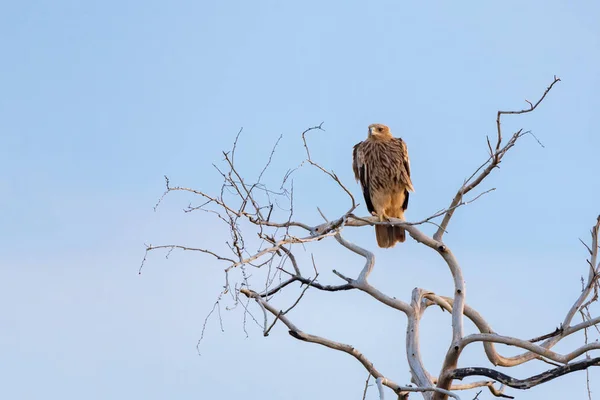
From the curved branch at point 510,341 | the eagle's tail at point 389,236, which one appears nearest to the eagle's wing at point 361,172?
the eagle's tail at point 389,236

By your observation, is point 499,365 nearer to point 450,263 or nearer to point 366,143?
point 450,263

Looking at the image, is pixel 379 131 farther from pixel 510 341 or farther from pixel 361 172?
pixel 510 341

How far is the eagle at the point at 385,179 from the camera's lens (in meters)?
7.11

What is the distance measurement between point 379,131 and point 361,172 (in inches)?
16.5

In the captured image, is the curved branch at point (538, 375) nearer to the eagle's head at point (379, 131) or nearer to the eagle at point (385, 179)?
the eagle at point (385, 179)

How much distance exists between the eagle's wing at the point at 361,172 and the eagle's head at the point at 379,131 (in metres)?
0.13

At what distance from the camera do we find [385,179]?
7.13m

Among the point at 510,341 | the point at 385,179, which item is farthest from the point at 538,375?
the point at 385,179

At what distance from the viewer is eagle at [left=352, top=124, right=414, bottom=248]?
7105 mm

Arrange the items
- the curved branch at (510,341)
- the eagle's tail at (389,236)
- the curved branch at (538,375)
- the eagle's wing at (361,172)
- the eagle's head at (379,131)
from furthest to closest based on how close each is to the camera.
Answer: the eagle's head at (379,131) → the eagle's wing at (361,172) → the eagle's tail at (389,236) → the curved branch at (510,341) → the curved branch at (538,375)

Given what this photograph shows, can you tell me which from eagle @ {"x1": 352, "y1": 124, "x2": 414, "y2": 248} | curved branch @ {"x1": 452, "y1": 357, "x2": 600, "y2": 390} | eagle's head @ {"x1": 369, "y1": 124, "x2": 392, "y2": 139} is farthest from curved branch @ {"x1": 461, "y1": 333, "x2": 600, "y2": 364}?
eagle's head @ {"x1": 369, "y1": 124, "x2": 392, "y2": 139}

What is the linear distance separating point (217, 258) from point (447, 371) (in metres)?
1.53

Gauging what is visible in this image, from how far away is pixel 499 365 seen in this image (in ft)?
18.0

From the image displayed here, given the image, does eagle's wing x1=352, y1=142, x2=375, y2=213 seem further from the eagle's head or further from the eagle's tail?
the eagle's tail
